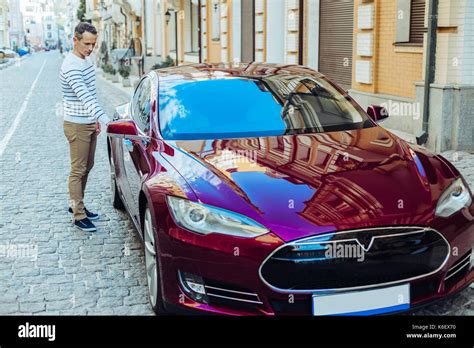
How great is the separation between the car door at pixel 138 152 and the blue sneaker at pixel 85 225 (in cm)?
85

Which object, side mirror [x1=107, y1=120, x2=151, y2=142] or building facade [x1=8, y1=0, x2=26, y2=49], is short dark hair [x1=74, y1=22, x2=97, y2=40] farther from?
building facade [x1=8, y1=0, x2=26, y2=49]

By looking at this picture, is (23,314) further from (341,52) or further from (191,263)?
(341,52)

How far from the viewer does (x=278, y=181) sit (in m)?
4.09

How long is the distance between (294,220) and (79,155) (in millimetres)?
3201

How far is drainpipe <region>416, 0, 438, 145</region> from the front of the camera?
9.91 metres

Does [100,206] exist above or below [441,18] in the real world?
below

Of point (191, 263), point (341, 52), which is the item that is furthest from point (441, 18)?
point (191, 263)

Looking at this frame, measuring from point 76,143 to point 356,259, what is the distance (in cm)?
349

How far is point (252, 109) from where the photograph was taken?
5.18 m

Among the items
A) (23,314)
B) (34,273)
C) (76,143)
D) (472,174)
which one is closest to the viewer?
(23,314)

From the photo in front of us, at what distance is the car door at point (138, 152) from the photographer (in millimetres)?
4969

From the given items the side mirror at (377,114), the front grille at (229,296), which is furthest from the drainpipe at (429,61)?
the front grille at (229,296)

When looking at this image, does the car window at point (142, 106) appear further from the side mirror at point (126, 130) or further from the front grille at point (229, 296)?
the front grille at point (229, 296)

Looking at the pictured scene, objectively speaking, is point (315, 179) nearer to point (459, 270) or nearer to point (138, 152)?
point (459, 270)
